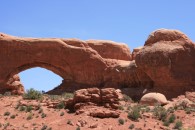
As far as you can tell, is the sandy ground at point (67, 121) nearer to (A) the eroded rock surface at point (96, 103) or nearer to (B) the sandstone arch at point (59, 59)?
(A) the eroded rock surface at point (96, 103)

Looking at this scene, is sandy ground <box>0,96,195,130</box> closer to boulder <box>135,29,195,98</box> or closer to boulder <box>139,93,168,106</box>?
boulder <box>139,93,168,106</box>

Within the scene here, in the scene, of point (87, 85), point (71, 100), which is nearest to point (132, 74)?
point (87, 85)

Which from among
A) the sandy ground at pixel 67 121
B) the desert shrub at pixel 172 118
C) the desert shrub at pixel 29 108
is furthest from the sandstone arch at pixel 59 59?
the desert shrub at pixel 172 118

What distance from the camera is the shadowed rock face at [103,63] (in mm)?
35000

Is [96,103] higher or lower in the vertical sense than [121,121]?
higher

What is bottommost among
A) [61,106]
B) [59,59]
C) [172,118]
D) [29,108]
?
[172,118]

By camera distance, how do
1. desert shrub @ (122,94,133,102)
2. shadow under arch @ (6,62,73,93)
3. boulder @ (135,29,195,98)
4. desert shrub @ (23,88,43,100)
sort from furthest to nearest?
shadow under arch @ (6,62,73,93) → boulder @ (135,29,195,98) → desert shrub @ (122,94,133,102) → desert shrub @ (23,88,43,100)

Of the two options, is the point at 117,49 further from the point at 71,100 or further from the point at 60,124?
the point at 60,124

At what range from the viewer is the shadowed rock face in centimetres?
3500

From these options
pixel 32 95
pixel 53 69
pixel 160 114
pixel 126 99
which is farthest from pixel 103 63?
pixel 160 114

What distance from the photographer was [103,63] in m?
41.4

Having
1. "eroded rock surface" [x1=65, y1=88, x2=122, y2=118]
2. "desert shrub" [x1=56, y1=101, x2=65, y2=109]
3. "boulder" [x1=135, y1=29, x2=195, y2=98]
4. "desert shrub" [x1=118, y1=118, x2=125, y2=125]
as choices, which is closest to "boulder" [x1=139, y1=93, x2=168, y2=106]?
"boulder" [x1=135, y1=29, x2=195, y2=98]

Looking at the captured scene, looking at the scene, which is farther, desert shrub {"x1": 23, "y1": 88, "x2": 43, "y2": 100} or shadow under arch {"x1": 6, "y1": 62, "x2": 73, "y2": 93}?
shadow under arch {"x1": 6, "y1": 62, "x2": 73, "y2": 93}

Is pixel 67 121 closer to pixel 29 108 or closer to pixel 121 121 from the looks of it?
pixel 121 121
